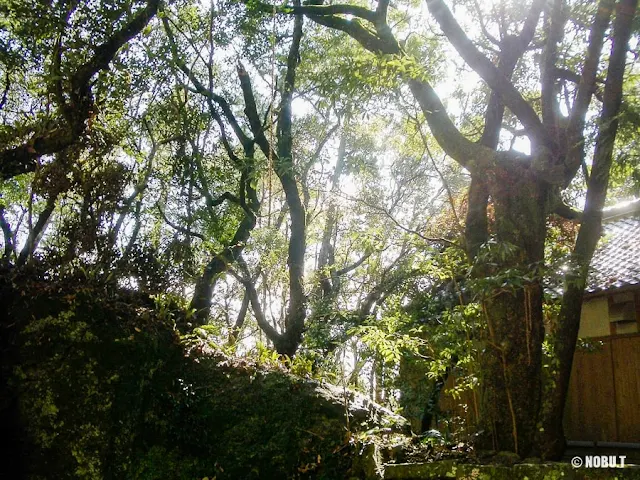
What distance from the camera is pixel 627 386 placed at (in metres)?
8.05

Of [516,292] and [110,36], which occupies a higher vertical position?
[110,36]

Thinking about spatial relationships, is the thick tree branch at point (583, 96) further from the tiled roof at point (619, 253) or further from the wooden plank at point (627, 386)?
the wooden plank at point (627, 386)

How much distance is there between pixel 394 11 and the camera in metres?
→ 8.20

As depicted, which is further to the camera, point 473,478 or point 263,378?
point 263,378

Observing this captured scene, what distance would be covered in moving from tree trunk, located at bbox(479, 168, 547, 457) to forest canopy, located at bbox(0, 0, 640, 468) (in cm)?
1

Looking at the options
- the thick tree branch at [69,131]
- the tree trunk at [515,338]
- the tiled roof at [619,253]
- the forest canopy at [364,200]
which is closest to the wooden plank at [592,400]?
the tiled roof at [619,253]

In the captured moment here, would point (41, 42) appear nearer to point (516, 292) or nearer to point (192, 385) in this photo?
point (192, 385)

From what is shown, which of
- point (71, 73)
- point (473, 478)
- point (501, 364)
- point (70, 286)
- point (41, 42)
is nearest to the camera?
point (473, 478)

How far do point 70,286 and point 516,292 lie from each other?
3.95 metres

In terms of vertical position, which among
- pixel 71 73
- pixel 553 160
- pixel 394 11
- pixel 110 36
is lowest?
pixel 553 160

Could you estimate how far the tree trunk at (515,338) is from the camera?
384cm

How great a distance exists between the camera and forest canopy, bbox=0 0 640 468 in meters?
4.05

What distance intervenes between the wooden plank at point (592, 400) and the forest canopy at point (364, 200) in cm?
229

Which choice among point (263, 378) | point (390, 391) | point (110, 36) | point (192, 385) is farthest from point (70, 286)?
point (390, 391)
